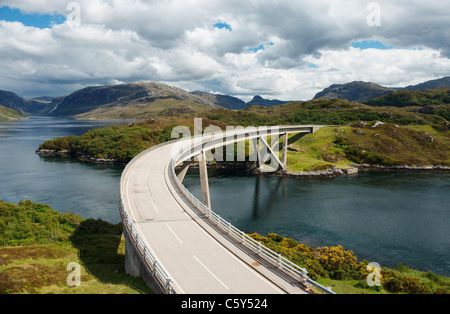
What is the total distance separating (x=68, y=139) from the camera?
461 feet

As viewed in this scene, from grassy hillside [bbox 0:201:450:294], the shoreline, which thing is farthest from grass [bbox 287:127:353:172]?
grassy hillside [bbox 0:201:450:294]

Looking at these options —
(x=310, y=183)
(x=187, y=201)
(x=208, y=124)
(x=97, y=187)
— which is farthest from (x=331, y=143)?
(x=187, y=201)

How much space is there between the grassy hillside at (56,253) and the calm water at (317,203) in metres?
13.3

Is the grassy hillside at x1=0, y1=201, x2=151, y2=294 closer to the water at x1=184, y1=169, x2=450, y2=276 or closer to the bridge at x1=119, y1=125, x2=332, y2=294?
the bridge at x1=119, y1=125, x2=332, y2=294

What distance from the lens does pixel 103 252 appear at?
32.1 meters

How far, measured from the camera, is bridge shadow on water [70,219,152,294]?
21.3 m

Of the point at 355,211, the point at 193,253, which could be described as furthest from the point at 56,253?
the point at 355,211

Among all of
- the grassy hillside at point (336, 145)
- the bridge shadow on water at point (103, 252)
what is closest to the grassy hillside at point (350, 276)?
the bridge shadow on water at point (103, 252)

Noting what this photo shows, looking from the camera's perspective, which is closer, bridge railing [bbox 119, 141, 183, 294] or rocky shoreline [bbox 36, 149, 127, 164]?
bridge railing [bbox 119, 141, 183, 294]

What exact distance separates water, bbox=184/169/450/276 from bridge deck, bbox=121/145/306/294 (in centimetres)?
2248

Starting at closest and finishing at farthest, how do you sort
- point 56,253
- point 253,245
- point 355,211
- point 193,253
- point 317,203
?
point 193,253 → point 253,245 → point 56,253 → point 355,211 → point 317,203

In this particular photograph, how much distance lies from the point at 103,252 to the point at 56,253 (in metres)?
5.10

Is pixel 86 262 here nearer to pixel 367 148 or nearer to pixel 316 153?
pixel 316 153

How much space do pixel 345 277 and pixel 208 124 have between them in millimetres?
144613
